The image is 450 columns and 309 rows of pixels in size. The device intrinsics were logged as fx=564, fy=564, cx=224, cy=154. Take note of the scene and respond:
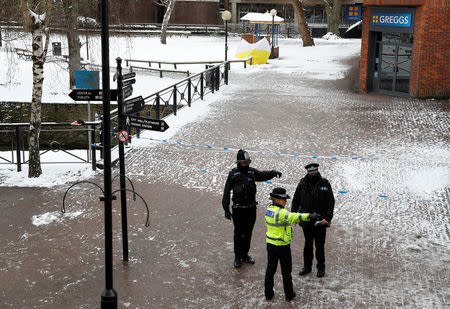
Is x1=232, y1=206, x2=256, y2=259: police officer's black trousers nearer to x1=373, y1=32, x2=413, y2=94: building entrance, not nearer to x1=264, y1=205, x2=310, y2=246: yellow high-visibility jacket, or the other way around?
x1=264, y1=205, x2=310, y2=246: yellow high-visibility jacket

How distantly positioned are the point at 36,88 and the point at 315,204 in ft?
24.5

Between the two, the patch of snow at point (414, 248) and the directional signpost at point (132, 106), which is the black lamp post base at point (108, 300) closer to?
the directional signpost at point (132, 106)

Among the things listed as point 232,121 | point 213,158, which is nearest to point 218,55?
point 232,121

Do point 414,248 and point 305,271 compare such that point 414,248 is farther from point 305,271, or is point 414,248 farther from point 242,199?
point 242,199

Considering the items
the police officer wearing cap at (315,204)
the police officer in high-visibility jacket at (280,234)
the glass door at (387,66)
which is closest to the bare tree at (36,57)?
the police officer wearing cap at (315,204)

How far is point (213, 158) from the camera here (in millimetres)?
13336

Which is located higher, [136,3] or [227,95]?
[136,3]

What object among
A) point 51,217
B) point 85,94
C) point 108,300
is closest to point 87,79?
point 85,94

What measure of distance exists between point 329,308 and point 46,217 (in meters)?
5.41

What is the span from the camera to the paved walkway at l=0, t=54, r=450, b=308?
7352 mm

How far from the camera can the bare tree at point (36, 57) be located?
11.9m

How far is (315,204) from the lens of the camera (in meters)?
7.51

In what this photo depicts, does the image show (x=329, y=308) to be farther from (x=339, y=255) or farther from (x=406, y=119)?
(x=406, y=119)

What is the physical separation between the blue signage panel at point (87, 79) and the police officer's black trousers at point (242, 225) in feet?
20.7
